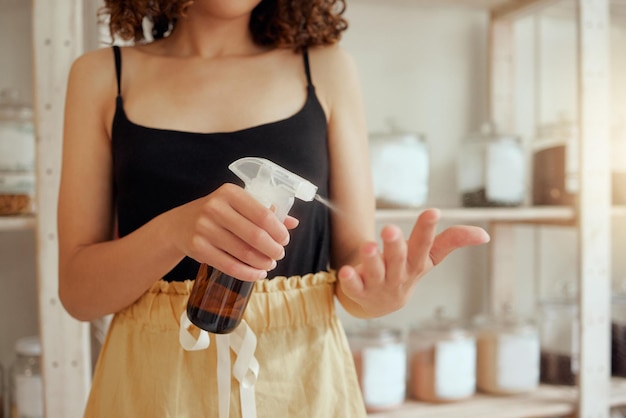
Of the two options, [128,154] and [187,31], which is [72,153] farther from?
[187,31]

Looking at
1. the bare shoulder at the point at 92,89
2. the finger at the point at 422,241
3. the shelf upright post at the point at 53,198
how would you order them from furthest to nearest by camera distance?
the shelf upright post at the point at 53,198
the bare shoulder at the point at 92,89
the finger at the point at 422,241

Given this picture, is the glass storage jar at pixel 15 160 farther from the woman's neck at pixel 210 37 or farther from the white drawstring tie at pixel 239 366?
the white drawstring tie at pixel 239 366

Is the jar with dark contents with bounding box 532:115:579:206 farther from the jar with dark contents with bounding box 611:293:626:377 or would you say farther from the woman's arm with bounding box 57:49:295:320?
the woman's arm with bounding box 57:49:295:320

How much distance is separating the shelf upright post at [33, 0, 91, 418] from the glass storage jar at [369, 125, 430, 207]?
59 centimetres

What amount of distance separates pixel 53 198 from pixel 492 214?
821 millimetres

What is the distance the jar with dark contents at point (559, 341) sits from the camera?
141 cm

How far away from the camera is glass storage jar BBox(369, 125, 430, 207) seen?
4.12ft

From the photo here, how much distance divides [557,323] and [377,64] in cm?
73

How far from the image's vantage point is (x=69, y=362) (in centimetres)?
104

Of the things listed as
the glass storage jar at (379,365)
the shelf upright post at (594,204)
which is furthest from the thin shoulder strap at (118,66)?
the shelf upright post at (594,204)

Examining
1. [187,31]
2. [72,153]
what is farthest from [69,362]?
[187,31]

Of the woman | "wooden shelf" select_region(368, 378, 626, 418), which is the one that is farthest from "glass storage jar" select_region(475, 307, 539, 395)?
the woman

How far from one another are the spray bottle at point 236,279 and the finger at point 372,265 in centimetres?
7

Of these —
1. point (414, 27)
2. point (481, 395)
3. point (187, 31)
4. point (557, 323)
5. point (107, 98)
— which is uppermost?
point (414, 27)
